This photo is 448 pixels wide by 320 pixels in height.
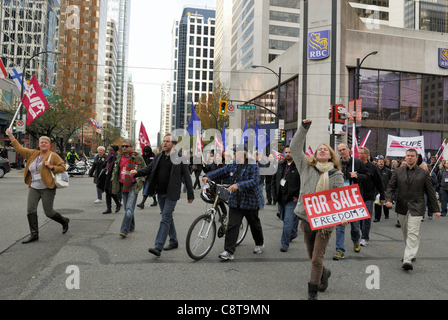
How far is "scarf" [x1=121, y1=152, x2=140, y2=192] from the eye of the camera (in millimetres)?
7059

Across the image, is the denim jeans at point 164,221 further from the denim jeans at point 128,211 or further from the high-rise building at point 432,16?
the high-rise building at point 432,16

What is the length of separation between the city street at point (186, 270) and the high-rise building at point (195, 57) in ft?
456

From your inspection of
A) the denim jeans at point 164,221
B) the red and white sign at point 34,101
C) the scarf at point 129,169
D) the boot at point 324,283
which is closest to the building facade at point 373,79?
the red and white sign at point 34,101

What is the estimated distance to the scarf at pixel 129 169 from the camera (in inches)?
278

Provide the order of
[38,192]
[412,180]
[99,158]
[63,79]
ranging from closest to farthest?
[412,180] < [38,192] < [99,158] < [63,79]

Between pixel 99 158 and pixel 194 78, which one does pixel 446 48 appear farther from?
pixel 194 78

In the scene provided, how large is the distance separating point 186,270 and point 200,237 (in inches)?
29.5

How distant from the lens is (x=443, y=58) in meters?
31.5

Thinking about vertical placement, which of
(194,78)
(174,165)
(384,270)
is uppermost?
(194,78)

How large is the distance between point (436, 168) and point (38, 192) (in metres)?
13.4

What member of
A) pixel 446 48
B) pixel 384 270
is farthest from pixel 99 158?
pixel 446 48

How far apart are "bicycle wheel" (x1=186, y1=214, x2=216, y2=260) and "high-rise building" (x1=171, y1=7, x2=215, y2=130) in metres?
140

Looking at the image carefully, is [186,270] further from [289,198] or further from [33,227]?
[33,227]

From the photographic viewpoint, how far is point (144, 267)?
16.7ft
